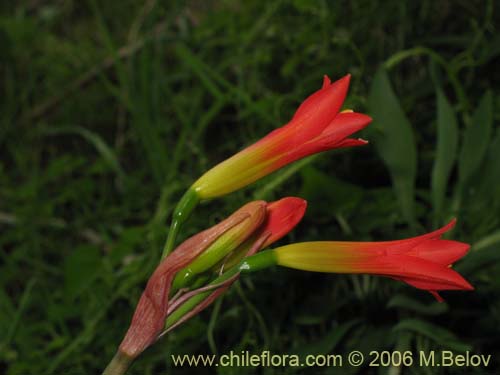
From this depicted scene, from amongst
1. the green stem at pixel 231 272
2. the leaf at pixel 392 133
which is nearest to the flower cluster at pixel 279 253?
the green stem at pixel 231 272

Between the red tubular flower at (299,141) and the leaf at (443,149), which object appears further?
the leaf at (443,149)

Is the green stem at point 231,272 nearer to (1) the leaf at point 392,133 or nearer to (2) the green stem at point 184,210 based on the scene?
(2) the green stem at point 184,210

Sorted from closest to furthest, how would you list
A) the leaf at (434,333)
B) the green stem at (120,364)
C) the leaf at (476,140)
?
the green stem at (120,364) → the leaf at (434,333) → the leaf at (476,140)

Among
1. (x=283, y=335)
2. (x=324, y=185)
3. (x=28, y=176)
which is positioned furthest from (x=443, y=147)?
(x=28, y=176)

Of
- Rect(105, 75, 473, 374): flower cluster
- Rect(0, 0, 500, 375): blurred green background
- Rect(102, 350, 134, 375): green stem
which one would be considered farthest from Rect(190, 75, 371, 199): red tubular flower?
Rect(0, 0, 500, 375): blurred green background

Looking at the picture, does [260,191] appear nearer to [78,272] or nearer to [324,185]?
[324,185]

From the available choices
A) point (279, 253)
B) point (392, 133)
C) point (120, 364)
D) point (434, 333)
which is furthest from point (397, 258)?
point (392, 133)

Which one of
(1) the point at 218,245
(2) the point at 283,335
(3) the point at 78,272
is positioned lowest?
(2) the point at 283,335
